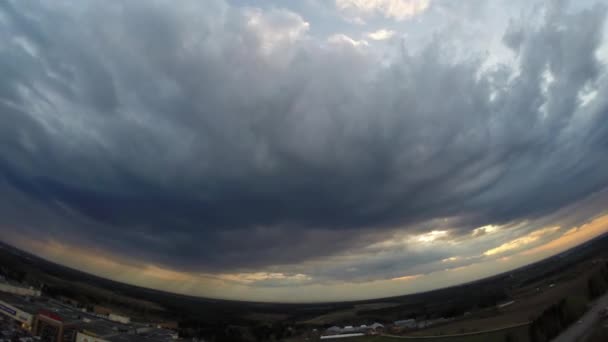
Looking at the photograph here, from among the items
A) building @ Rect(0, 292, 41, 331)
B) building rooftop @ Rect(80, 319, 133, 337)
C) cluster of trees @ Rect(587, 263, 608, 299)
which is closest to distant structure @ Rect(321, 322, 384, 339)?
cluster of trees @ Rect(587, 263, 608, 299)

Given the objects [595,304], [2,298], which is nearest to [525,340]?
[595,304]

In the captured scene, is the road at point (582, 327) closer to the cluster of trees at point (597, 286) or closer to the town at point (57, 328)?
the cluster of trees at point (597, 286)

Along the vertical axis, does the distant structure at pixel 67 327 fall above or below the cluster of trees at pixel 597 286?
below

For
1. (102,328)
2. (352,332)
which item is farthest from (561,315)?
(102,328)

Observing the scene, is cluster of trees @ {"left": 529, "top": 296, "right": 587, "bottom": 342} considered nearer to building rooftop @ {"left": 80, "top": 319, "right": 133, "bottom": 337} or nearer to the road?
the road

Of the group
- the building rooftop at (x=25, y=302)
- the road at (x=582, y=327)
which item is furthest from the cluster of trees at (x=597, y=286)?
the building rooftop at (x=25, y=302)
